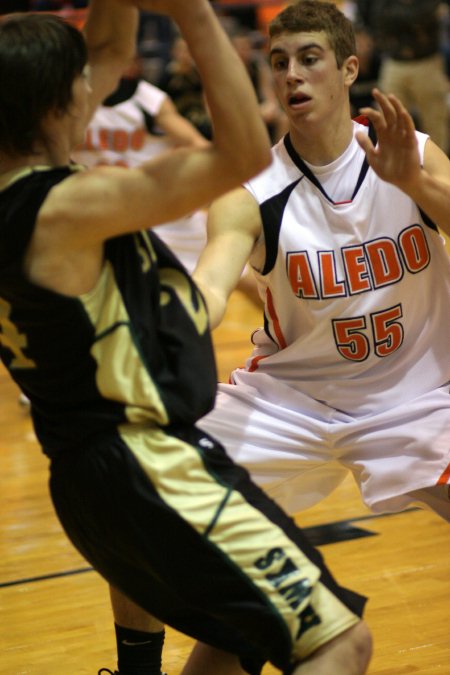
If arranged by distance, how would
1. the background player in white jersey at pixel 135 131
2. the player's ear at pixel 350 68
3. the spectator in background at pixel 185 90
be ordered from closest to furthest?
the player's ear at pixel 350 68, the background player in white jersey at pixel 135 131, the spectator in background at pixel 185 90

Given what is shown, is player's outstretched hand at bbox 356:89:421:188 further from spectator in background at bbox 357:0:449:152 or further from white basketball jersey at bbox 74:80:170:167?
spectator in background at bbox 357:0:449:152

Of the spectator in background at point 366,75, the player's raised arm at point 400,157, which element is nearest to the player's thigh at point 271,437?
the player's raised arm at point 400,157

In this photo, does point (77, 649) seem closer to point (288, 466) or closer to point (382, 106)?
point (288, 466)

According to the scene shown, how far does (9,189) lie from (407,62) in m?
9.73

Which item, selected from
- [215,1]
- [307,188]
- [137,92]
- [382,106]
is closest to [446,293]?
[307,188]

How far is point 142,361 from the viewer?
220 centimetres

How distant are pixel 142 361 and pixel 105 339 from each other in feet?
A: 0.29

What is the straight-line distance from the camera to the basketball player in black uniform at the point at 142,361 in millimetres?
2107

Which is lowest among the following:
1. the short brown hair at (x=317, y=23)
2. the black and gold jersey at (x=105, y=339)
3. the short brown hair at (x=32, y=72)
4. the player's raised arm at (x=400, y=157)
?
the black and gold jersey at (x=105, y=339)

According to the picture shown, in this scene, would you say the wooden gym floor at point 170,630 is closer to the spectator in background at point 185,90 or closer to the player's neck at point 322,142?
the player's neck at point 322,142

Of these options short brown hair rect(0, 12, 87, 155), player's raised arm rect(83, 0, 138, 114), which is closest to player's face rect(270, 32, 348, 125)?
player's raised arm rect(83, 0, 138, 114)

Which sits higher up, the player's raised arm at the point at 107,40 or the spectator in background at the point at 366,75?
the player's raised arm at the point at 107,40

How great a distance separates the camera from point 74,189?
82.4 inches

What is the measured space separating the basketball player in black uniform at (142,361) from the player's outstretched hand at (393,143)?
2.31 feet
